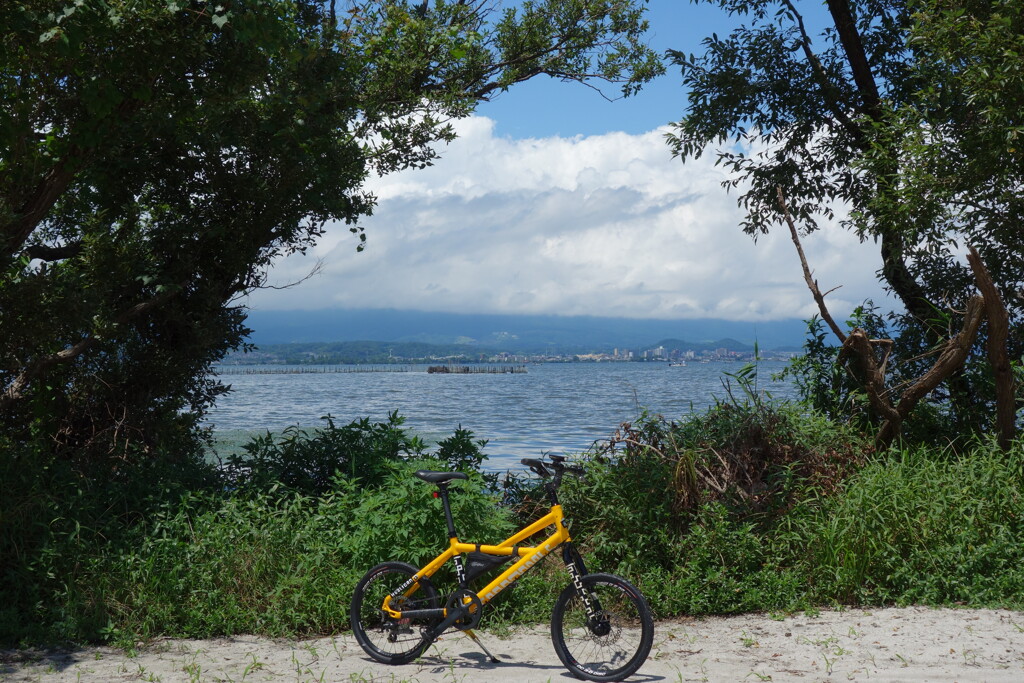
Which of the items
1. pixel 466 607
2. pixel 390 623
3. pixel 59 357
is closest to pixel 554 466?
pixel 466 607

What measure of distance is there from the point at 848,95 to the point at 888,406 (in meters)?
5.19

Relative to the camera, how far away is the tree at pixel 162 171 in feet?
24.6

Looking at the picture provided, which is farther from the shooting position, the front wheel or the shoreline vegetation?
the shoreline vegetation

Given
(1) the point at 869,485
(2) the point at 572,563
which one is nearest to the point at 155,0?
(2) the point at 572,563

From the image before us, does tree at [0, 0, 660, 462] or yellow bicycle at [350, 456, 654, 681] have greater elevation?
tree at [0, 0, 660, 462]

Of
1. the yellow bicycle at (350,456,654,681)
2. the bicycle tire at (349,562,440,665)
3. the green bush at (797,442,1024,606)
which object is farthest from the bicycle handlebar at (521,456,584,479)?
the green bush at (797,442,1024,606)

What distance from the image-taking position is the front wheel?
17.0ft

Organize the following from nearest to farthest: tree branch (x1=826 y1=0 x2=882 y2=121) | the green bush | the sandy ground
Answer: the sandy ground
the green bush
tree branch (x1=826 y1=0 x2=882 y2=121)

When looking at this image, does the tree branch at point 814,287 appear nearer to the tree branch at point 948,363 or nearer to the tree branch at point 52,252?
the tree branch at point 948,363

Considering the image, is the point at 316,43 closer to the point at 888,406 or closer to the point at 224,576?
the point at 224,576

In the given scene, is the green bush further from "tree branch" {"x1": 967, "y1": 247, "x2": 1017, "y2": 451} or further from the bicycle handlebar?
the bicycle handlebar

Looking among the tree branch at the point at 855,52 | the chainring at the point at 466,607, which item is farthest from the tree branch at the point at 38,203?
the tree branch at the point at 855,52

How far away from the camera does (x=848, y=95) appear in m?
12.0

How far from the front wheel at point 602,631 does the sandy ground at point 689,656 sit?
0.18 metres
